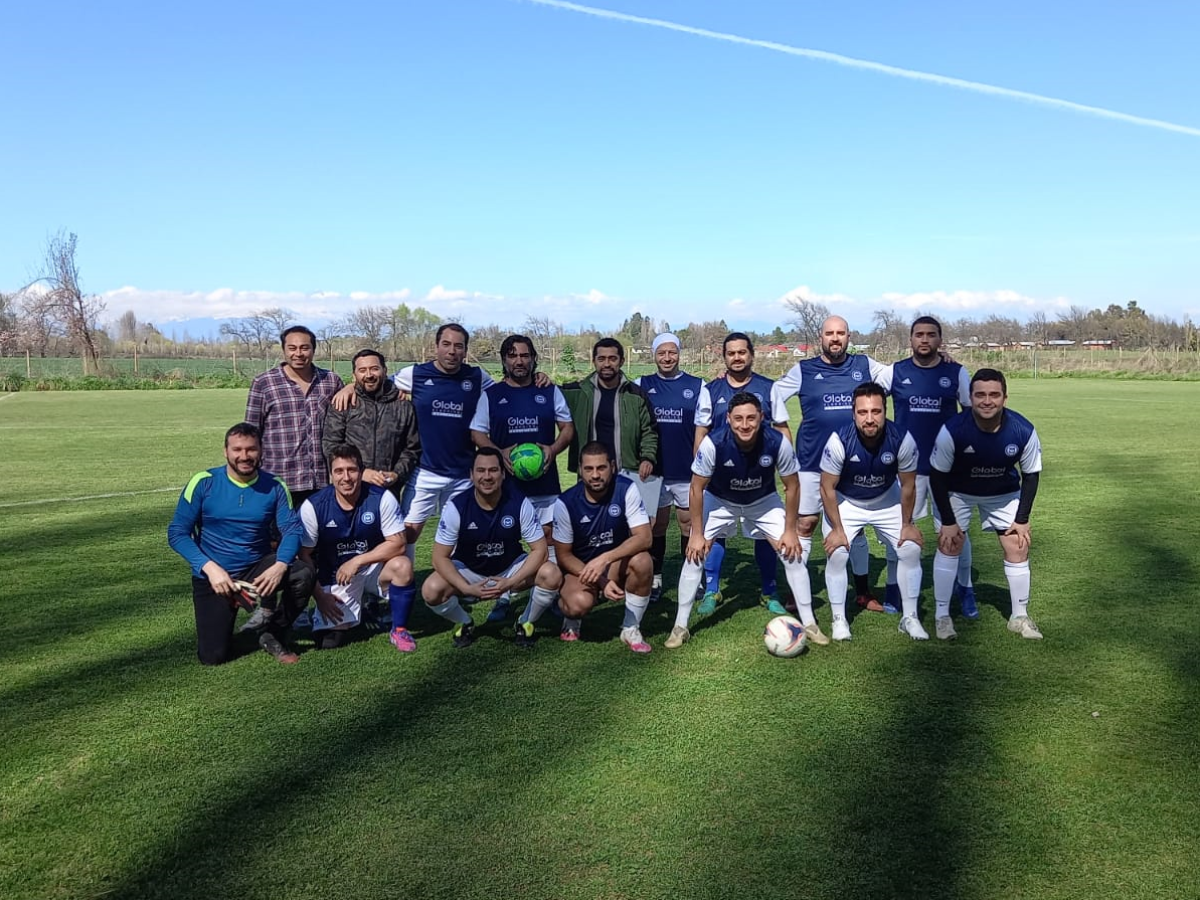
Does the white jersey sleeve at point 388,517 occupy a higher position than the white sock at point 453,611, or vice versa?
the white jersey sleeve at point 388,517

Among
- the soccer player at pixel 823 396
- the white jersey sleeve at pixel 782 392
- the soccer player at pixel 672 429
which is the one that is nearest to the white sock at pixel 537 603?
the soccer player at pixel 672 429

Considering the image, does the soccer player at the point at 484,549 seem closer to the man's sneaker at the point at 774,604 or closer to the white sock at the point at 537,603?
the white sock at the point at 537,603

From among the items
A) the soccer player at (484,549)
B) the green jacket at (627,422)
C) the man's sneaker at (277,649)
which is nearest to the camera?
the man's sneaker at (277,649)

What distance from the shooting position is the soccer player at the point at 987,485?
5430 millimetres

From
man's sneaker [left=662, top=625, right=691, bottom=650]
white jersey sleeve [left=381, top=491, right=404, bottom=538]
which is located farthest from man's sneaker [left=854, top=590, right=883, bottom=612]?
white jersey sleeve [left=381, top=491, right=404, bottom=538]

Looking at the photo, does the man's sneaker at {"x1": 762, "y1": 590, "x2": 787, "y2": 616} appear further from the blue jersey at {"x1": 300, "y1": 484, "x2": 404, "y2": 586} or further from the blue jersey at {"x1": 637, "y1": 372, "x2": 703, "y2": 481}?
the blue jersey at {"x1": 300, "y1": 484, "x2": 404, "y2": 586}

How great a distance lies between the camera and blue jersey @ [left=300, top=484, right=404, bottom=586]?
5527 millimetres

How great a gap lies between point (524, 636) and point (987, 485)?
3148 mm

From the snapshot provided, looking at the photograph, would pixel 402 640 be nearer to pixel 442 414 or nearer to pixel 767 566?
pixel 442 414

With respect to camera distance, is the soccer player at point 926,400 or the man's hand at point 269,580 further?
the soccer player at point 926,400

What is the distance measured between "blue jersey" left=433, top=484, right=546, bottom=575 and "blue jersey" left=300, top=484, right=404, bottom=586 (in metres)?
0.38

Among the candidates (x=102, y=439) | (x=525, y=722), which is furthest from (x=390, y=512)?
(x=102, y=439)

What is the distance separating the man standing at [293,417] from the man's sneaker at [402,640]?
4.47 ft

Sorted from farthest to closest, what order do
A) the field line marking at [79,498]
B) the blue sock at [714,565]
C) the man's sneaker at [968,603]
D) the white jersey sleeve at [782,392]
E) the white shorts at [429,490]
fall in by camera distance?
the field line marking at [79,498], the blue sock at [714,565], the white shorts at [429,490], the white jersey sleeve at [782,392], the man's sneaker at [968,603]
